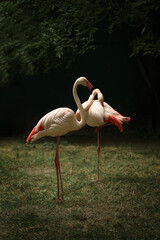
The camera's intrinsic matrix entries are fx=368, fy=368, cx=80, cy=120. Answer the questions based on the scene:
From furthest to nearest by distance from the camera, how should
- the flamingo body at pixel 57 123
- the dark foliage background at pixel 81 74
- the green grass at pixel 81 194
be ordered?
the dark foliage background at pixel 81 74, the flamingo body at pixel 57 123, the green grass at pixel 81 194

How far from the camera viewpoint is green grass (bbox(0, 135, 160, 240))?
11.5ft

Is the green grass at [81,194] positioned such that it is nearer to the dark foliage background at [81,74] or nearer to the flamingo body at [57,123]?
the flamingo body at [57,123]

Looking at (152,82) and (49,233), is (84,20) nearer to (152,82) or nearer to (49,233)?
(49,233)

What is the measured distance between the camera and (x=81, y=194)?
4.79 m

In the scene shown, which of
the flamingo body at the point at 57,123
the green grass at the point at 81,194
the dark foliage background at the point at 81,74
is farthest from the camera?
the dark foliage background at the point at 81,74

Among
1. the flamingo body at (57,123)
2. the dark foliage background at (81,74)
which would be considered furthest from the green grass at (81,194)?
the dark foliage background at (81,74)

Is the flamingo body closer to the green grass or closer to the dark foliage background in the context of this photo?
the green grass

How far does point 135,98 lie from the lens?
39.5ft

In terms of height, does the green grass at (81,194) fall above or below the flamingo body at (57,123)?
below

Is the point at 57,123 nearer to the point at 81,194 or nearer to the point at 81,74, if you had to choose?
the point at 81,194

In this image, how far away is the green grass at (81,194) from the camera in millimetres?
3510

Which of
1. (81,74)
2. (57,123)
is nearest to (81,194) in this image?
(57,123)

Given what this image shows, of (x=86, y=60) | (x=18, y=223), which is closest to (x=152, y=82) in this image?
(x=86, y=60)

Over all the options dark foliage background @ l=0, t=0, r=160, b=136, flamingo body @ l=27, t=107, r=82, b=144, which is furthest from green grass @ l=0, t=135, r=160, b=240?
dark foliage background @ l=0, t=0, r=160, b=136
